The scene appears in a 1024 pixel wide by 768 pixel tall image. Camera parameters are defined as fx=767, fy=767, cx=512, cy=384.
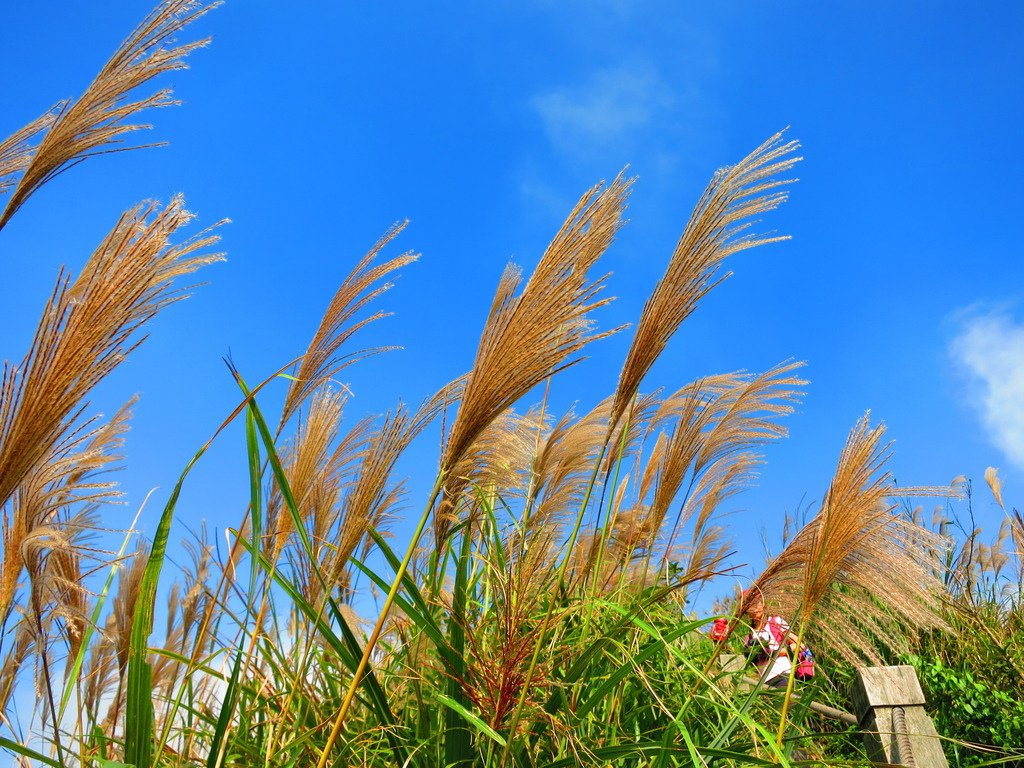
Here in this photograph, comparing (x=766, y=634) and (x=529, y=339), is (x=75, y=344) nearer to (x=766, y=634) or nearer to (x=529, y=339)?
(x=529, y=339)

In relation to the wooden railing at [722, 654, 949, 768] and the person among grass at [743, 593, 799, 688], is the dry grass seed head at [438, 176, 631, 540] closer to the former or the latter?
the person among grass at [743, 593, 799, 688]

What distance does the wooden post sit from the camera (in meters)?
3.46

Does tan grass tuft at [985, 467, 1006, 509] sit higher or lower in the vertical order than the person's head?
higher

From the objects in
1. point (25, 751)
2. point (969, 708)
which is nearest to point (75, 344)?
point (25, 751)

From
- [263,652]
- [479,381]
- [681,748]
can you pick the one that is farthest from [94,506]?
[681,748]

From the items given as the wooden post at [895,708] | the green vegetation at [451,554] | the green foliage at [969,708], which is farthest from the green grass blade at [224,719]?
the green foliage at [969,708]

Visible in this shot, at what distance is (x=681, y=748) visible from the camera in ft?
6.79

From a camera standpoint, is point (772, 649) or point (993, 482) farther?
point (993, 482)

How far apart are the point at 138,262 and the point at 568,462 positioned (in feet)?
7.22

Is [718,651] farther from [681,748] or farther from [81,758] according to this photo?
[81,758]

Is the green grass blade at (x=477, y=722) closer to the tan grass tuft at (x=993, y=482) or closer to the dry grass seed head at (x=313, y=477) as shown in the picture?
the dry grass seed head at (x=313, y=477)

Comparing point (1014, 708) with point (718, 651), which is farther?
point (1014, 708)

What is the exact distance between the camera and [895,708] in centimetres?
348

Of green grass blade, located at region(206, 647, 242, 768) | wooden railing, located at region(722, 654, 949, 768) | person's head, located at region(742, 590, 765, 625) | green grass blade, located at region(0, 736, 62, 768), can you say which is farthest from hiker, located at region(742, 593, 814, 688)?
green grass blade, located at region(0, 736, 62, 768)
